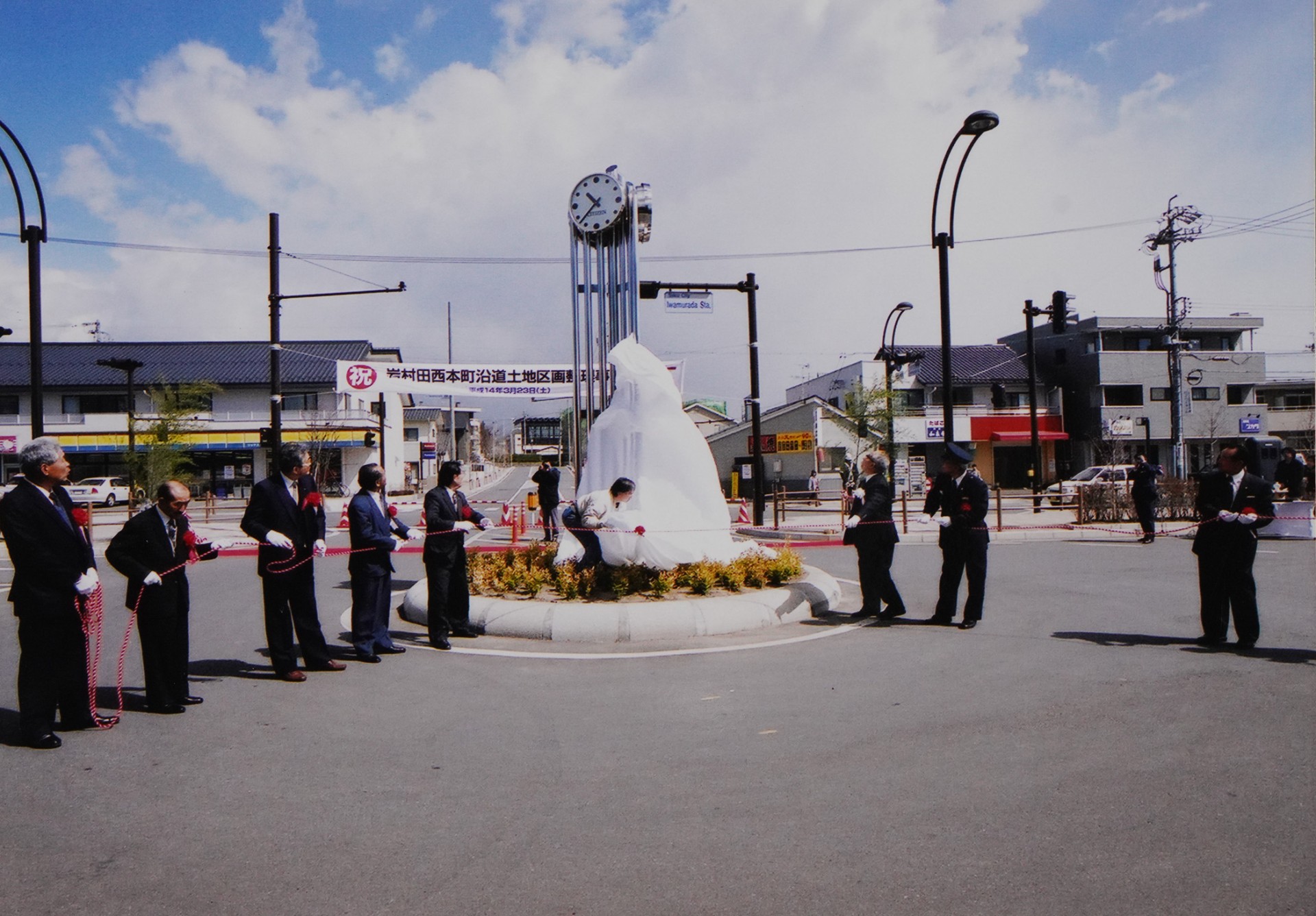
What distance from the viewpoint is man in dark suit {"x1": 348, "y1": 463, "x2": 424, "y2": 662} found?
7457 millimetres

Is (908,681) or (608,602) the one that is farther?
(608,602)

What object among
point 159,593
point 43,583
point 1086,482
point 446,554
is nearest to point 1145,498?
point 446,554

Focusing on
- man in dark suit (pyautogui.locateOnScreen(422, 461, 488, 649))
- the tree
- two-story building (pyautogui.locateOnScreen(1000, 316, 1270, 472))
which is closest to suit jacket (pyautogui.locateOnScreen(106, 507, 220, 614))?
man in dark suit (pyautogui.locateOnScreen(422, 461, 488, 649))

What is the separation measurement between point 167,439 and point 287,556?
29434 millimetres

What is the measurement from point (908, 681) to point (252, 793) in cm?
438

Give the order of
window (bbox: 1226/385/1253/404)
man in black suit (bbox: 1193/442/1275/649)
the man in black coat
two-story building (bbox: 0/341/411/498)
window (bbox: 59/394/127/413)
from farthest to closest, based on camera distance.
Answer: window (bbox: 59/394/127/413)
window (bbox: 1226/385/1253/404)
two-story building (bbox: 0/341/411/498)
the man in black coat
man in black suit (bbox: 1193/442/1275/649)

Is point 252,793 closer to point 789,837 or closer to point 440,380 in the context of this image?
point 789,837

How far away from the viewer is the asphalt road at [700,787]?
3.43 m

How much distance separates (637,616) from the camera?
27.4 ft

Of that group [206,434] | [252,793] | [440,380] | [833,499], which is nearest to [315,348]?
[206,434]

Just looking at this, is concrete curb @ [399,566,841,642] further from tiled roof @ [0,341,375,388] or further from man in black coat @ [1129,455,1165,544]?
tiled roof @ [0,341,375,388]

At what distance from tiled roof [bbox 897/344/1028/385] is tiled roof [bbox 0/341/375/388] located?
31246 mm

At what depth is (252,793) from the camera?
4.50m

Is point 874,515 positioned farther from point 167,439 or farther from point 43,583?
point 167,439
